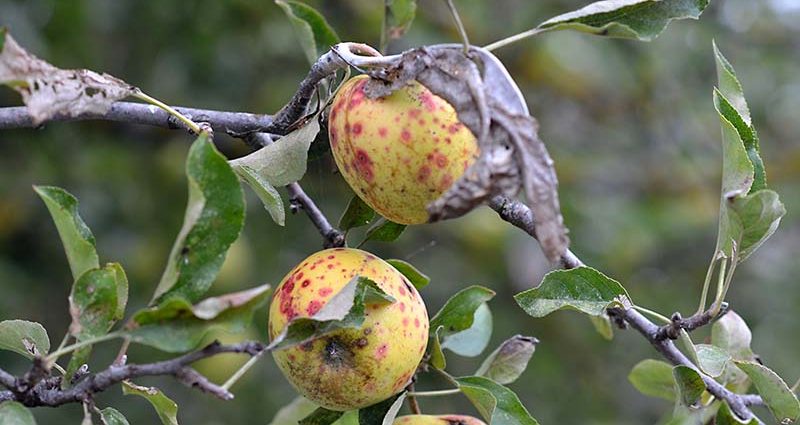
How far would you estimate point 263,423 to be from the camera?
94.3 inches

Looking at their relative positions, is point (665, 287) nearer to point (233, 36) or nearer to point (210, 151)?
point (233, 36)

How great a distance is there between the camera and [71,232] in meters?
0.89

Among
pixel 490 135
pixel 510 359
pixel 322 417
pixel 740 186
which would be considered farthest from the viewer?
pixel 510 359

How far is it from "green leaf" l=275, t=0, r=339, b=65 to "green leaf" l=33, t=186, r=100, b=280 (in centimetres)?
51

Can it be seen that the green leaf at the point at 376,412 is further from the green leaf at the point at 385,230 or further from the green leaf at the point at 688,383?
the green leaf at the point at 688,383

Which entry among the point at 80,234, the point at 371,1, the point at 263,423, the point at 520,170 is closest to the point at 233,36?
the point at 371,1

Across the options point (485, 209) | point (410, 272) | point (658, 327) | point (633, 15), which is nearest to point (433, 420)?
point (410, 272)

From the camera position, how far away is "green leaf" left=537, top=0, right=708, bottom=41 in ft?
3.25

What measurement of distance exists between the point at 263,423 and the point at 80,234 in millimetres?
1583

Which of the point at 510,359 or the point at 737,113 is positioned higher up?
the point at 737,113

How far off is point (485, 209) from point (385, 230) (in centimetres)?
149

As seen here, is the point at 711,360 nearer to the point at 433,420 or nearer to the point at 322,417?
the point at 433,420

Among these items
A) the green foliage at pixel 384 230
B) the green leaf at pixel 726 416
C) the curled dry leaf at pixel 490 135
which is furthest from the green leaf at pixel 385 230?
the green leaf at pixel 726 416

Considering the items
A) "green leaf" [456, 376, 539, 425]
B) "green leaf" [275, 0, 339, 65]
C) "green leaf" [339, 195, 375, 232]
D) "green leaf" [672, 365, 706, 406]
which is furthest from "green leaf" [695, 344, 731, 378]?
"green leaf" [275, 0, 339, 65]
